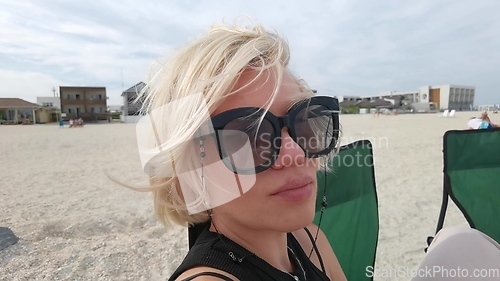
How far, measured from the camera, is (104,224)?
393cm

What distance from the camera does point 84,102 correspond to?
50.4m

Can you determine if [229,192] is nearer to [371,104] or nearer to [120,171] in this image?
Answer: [120,171]

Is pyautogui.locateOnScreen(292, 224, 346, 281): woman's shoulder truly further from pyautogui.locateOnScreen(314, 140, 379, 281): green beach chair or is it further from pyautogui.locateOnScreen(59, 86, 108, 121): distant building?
pyautogui.locateOnScreen(59, 86, 108, 121): distant building

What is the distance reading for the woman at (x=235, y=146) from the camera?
785 millimetres

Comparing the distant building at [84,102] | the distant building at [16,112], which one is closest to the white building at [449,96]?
the distant building at [84,102]

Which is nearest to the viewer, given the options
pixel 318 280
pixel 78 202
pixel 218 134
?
pixel 218 134

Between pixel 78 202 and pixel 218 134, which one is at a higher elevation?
pixel 218 134

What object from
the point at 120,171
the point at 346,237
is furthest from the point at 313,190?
the point at 120,171

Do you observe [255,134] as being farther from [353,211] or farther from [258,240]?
[353,211]

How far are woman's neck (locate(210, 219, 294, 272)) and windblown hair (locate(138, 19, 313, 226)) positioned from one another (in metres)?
0.10

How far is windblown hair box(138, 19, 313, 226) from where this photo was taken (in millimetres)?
780

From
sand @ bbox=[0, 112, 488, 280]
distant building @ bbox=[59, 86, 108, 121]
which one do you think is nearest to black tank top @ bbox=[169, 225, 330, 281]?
sand @ bbox=[0, 112, 488, 280]

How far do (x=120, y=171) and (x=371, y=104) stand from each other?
6587 centimetres

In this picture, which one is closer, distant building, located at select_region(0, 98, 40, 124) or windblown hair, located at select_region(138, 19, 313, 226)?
windblown hair, located at select_region(138, 19, 313, 226)
